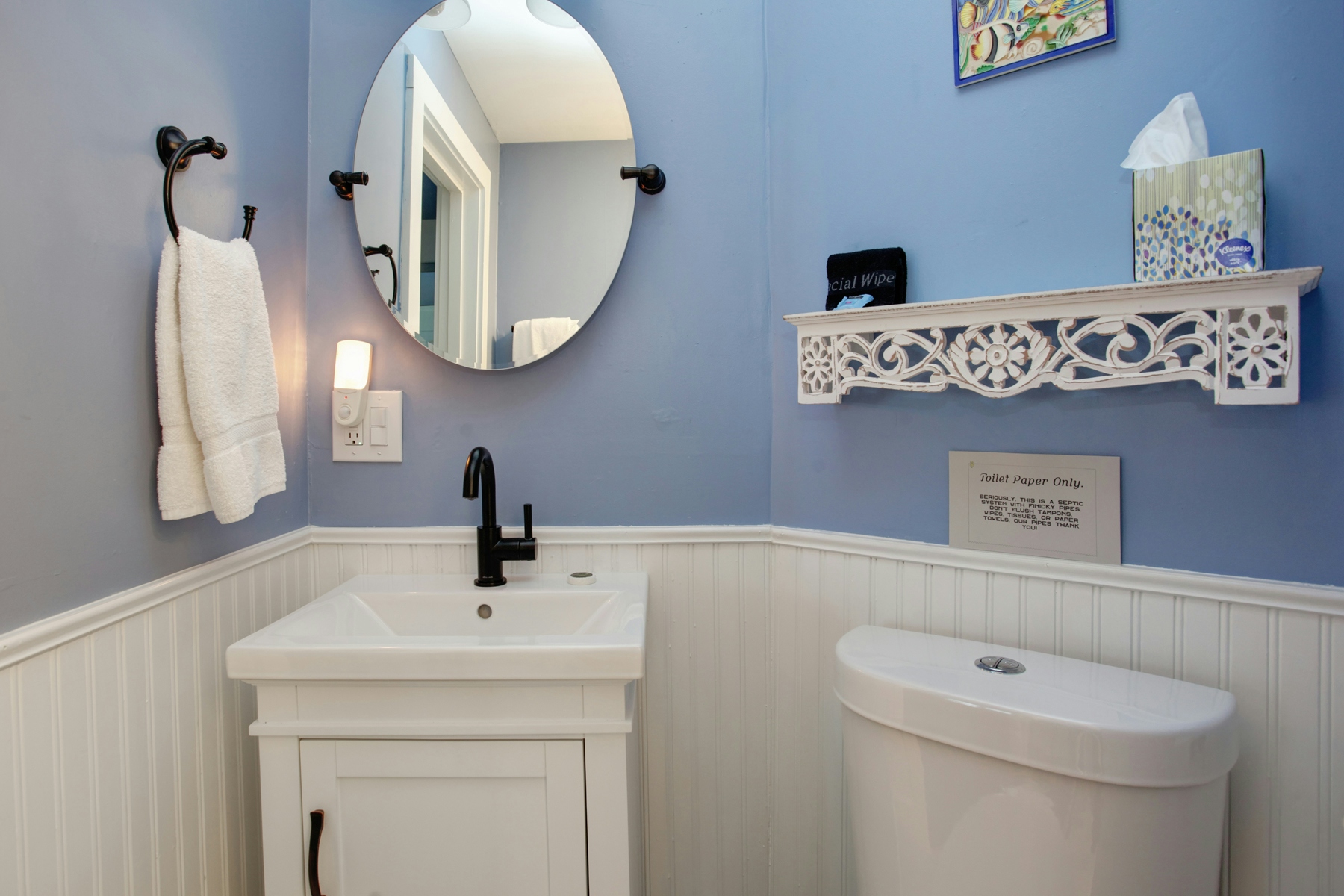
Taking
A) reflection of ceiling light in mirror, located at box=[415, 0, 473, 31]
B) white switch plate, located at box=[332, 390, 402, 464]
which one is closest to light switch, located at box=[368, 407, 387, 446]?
white switch plate, located at box=[332, 390, 402, 464]

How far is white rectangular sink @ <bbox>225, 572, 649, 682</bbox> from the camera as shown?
0.79 m

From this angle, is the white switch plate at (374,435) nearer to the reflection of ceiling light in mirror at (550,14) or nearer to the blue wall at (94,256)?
the blue wall at (94,256)

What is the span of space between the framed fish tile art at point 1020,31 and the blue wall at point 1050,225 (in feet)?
0.06

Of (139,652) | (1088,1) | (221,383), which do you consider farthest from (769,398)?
(139,652)

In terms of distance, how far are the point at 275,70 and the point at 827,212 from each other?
96cm

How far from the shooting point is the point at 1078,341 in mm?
841

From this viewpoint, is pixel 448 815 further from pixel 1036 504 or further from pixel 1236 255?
pixel 1236 255

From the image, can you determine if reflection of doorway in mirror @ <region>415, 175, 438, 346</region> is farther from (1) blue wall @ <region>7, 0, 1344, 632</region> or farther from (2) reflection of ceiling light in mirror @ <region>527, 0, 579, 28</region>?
(2) reflection of ceiling light in mirror @ <region>527, 0, 579, 28</region>

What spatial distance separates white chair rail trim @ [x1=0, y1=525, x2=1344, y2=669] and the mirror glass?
1.13 feet

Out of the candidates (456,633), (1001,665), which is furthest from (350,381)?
(1001,665)

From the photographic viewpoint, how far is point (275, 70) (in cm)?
109

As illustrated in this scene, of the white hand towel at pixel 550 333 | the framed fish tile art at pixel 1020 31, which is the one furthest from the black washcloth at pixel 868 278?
the white hand towel at pixel 550 333

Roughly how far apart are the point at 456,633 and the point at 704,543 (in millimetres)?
448

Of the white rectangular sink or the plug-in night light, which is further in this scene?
the plug-in night light
